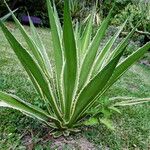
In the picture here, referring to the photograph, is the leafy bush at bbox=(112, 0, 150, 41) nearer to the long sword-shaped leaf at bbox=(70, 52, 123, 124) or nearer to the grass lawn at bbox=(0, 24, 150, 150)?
the grass lawn at bbox=(0, 24, 150, 150)

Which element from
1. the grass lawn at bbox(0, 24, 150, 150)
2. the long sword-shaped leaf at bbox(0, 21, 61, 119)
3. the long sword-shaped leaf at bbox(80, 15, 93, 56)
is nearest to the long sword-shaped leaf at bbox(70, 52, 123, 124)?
the long sword-shaped leaf at bbox(0, 21, 61, 119)

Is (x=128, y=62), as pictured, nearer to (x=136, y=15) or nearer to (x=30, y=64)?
(x=30, y=64)

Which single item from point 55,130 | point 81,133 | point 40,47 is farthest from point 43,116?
point 40,47

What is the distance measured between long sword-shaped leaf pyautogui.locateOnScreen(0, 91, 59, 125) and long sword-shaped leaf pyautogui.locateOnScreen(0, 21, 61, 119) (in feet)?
0.41

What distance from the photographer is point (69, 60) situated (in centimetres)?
283

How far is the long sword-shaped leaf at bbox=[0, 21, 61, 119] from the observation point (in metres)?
2.81

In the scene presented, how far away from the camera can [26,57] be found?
290cm

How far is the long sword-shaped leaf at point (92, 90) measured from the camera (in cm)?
281

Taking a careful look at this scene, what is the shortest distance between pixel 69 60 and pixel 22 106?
0.53 metres

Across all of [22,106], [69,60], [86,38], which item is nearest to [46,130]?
[22,106]

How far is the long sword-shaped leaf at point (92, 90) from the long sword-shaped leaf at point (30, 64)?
0.18 metres

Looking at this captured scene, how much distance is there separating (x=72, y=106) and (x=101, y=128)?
0.68 meters

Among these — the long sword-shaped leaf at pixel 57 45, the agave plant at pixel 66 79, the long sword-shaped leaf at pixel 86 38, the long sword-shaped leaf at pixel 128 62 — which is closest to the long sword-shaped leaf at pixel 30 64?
the agave plant at pixel 66 79

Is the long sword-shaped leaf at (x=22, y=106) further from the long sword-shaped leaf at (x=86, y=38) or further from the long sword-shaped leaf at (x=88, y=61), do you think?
the long sword-shaped leaf at (x=86, y=38)
